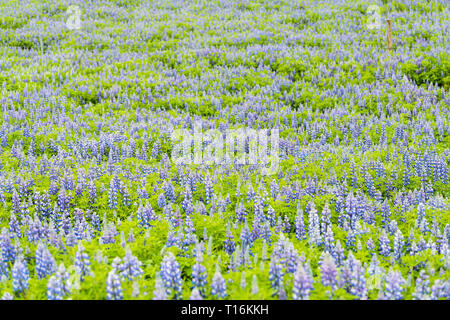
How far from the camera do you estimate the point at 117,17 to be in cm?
2314

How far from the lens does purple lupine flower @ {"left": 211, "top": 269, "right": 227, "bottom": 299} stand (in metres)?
3.71

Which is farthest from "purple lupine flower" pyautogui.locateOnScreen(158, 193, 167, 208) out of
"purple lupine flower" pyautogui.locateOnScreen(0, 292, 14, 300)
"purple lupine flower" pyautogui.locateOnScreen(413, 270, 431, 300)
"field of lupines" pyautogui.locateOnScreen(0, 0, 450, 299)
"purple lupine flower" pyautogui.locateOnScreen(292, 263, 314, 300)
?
"purple lupine flower" pyautogui.locateOnScreen(413, 270, 431, 300)

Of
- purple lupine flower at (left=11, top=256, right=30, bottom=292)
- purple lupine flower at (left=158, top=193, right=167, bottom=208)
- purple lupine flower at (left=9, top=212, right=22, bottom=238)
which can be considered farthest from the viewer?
purple lupine flower at (left=158, top=193, right=167, bottom=208)

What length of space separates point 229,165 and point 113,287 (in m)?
4.47

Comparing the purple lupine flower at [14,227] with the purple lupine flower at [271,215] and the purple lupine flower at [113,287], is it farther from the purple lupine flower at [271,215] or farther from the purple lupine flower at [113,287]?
the purple lupine flower at [271,215]

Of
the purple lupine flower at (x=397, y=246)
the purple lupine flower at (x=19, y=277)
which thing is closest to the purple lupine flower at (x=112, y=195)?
the purple lupine flower at (x=19, y=277)

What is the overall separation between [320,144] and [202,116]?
3.64 meters

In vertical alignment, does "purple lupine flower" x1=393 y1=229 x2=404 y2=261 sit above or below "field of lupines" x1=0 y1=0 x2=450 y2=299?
below

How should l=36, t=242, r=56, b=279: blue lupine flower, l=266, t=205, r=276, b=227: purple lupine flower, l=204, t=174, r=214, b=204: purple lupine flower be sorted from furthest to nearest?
l=204, t=174, r=214, b=204: purple lupine flower < l=266, t=205, r=276, b=227: purple lupine flower < l=36, t=242, r=56, b=279: blue lupine flower

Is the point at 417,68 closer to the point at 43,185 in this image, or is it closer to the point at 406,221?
the point at 406,221

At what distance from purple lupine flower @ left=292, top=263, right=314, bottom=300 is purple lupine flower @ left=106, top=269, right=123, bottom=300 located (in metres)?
1.39

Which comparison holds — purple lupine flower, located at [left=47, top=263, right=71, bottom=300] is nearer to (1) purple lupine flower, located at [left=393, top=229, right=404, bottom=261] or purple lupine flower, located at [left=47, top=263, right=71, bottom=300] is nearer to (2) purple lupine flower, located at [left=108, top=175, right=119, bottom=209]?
(2) purple lupine flower, located at [left=108, top=175, right=119, bottom=209]

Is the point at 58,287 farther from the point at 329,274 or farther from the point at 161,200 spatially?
the point at 161,200

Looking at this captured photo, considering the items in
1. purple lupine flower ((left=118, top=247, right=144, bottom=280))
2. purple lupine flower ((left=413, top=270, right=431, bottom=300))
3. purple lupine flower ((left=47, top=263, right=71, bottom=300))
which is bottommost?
purple lupine flower ((left=413, top=270, right=431, bottom=300))
